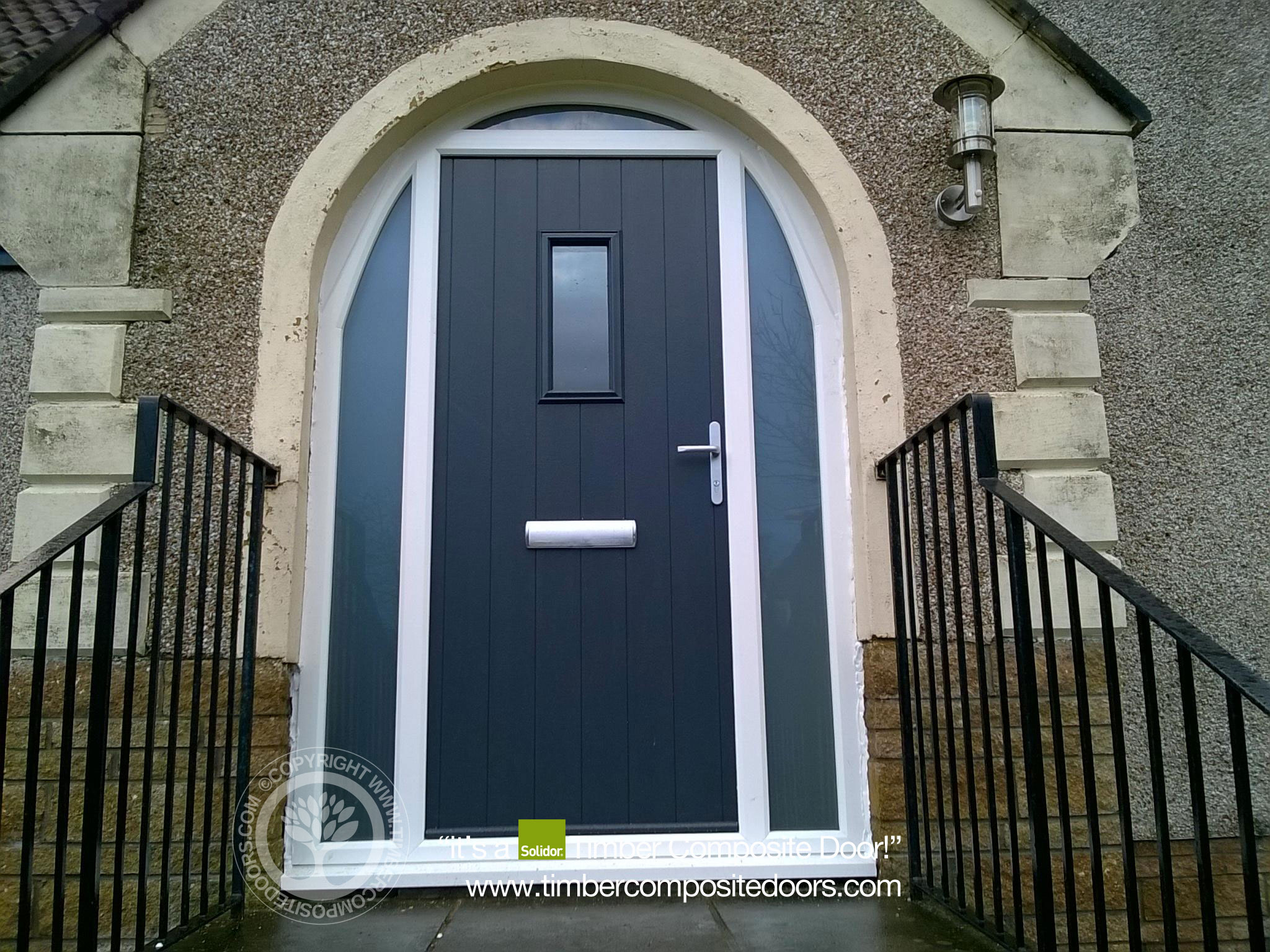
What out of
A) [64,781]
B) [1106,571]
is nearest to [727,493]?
[1106,571]

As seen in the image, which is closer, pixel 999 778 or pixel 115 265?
pixel 999 778

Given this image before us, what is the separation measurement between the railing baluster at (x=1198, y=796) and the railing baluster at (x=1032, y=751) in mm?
287

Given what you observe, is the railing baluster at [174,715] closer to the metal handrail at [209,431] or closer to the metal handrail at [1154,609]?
the metal handrail at [209,431]

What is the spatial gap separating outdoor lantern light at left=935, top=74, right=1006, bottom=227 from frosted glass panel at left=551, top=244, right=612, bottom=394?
1080 mm

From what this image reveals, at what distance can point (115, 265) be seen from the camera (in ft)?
8.98

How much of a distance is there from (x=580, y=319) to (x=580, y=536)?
2.22 feet

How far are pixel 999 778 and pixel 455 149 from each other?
2447 millimetres

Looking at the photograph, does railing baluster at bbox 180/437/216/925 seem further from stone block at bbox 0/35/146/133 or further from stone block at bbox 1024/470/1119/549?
stone block at bbox 1024/470/1119/549

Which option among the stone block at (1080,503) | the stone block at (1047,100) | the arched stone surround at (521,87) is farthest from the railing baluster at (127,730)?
the stone block at (1047,100)

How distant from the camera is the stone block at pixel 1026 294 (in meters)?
2.78

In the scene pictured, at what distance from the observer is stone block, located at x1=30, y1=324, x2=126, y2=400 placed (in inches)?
105

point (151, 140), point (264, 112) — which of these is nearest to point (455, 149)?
point (264, 112)

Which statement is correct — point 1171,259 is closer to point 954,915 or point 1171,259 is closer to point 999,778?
point 999,778

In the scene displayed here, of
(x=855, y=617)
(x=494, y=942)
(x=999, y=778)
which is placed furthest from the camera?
(x=855, y=617)
